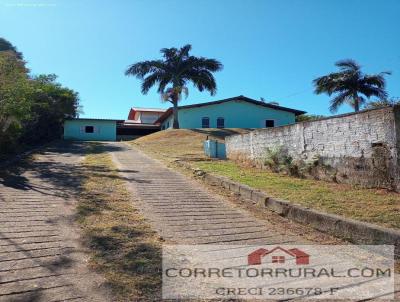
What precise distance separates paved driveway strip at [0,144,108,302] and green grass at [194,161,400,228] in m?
3.76

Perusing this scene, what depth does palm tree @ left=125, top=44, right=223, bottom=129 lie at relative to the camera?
33156 mm

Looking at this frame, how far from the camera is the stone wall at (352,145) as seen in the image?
716 centimetres

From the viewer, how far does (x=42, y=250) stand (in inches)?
181

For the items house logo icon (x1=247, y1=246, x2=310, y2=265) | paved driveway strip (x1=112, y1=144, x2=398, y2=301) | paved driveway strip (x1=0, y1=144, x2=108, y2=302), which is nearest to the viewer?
paved driveway strip (x1=0, y1=144, x2=108, y2=302)

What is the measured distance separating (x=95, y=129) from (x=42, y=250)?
32736mm

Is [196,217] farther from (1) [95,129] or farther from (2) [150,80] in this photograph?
(1) [95,129]

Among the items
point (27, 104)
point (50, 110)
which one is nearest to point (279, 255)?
point (27, 104)

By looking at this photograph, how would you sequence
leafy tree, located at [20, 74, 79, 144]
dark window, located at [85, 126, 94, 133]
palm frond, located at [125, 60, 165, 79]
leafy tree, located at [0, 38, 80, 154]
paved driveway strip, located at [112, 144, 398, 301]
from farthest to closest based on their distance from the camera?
dark window, located at [85, 126, 94, 133] < palm frond, located at [125, 60, 165, 79] < leafy tree, located at [20, 74, 79, 144] < leafy tree, located at [0, 38, 80, 154] < paved driveway strip, located at [112, 144, 398, 301]

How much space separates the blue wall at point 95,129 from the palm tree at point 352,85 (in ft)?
65.5

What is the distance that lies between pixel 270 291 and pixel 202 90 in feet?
101

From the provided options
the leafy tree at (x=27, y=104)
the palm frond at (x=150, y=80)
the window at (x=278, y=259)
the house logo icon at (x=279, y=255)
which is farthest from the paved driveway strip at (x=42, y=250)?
the palm frond at (x=150, y=80)

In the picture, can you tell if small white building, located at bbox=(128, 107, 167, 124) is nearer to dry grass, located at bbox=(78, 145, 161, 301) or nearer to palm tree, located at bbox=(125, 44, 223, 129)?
palm tree, located at bbox=(125, 44, 223, 129)

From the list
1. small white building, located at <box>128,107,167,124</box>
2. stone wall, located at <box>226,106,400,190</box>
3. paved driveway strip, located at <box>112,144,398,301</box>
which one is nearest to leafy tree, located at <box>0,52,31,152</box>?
paved driveway strip, located at <box>112,144,398,301</box>

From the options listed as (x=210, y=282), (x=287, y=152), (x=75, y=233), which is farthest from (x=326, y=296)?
(x=287, y=152)
